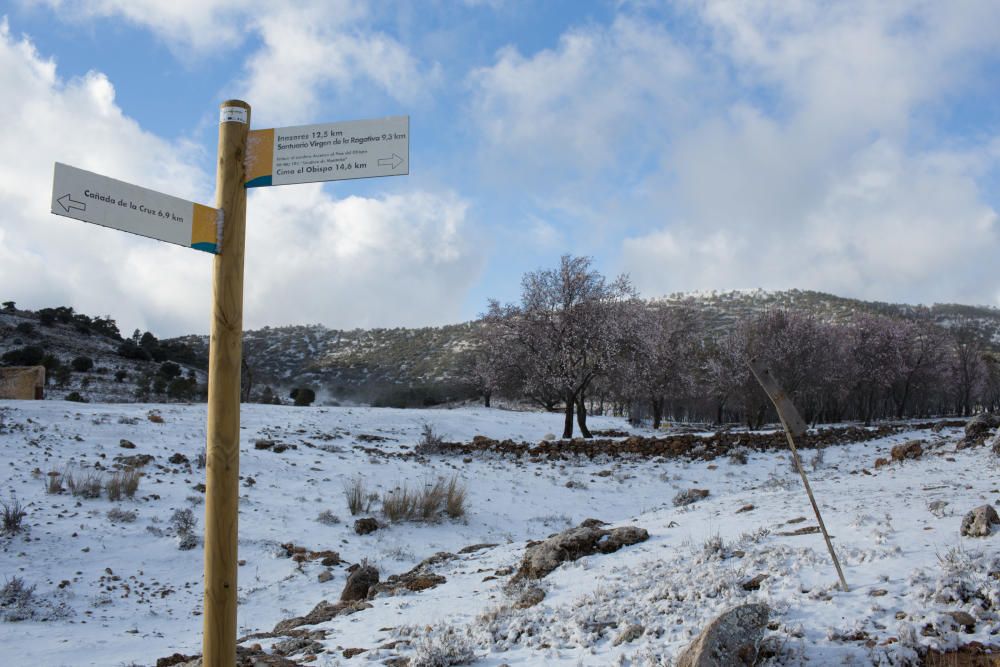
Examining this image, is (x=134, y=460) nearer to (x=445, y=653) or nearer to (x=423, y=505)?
(x=423, y=505)

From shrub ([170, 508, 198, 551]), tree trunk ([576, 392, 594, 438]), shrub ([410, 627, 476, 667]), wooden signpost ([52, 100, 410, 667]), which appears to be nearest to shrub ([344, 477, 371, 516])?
shrub ([170, 508, 198, 551])

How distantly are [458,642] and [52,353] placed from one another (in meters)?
34.6

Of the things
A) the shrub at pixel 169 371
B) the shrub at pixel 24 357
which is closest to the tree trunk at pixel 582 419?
the shrub at pixel 169 371

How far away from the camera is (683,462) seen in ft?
56.9

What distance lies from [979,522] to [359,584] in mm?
6299

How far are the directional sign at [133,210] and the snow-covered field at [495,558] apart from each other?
11.1ft

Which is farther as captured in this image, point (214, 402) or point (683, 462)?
point (683, 462)

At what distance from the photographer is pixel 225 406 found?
3.06 m

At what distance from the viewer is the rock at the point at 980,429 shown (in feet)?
47.6

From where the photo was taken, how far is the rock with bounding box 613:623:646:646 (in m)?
4.45

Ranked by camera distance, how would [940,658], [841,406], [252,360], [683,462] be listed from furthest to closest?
[252,360] < [841,406] < [683,462] < [940,658]

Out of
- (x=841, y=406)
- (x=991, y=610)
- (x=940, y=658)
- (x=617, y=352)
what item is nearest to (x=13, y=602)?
(x=940, y=658)

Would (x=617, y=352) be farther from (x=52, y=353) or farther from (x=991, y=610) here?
(x=52, y=353)

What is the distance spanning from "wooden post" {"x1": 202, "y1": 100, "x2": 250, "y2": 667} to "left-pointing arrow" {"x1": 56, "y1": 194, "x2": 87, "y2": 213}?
59 cm
